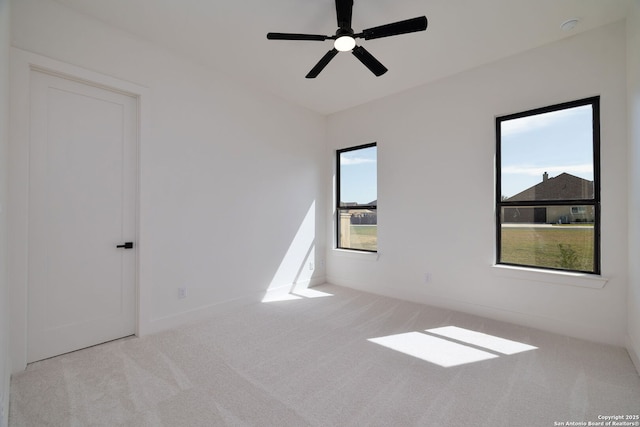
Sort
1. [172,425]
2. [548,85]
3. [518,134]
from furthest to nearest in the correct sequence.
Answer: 1. [518,134]
2. [548,85]
3. [172,425]

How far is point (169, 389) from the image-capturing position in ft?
6.41

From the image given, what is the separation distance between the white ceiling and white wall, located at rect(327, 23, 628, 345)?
0.27 metres

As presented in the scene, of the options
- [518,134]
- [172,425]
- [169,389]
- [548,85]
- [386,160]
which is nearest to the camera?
[172,425]

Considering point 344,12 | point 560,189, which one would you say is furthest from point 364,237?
point 344,12

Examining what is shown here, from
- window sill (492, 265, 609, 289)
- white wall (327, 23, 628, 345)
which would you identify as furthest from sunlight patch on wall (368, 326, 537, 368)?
window sill (492, 265, 609, 289)

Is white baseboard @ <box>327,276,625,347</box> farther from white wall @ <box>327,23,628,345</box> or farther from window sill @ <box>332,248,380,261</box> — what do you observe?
window sill @ <box>332,248,380,261</box>

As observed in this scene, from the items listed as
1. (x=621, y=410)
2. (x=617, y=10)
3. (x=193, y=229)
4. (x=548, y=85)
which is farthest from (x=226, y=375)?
(x=617, y=10)

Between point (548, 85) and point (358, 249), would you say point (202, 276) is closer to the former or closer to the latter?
point (358, 249)

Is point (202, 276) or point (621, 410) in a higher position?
point (202, 276)

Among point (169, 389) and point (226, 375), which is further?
point (226, 375)

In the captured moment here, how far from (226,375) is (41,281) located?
1709mm

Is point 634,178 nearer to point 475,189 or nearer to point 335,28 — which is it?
point 475,189

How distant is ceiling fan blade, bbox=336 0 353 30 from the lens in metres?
2.07

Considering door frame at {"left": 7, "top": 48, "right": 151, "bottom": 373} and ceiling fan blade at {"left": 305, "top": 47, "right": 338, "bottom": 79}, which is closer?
door frame at {"left": 7, "top": 48, "right": 151, "bottom": 373}
